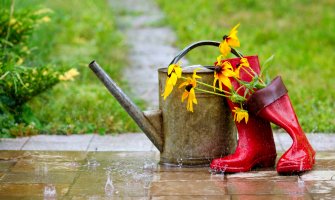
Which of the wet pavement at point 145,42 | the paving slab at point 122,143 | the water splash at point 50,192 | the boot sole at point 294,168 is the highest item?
the wet pavement at point 145,42

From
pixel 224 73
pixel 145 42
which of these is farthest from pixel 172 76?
pixel 145 42

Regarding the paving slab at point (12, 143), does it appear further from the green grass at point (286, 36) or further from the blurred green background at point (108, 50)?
the green grass at point (286, 36)

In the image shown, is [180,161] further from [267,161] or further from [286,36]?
[286,36]

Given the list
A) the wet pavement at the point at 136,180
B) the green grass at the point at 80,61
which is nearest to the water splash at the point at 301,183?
the wet pavement at the point at 136,180

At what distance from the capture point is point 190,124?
4.80m

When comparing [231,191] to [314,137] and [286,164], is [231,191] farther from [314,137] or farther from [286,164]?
[314,137]

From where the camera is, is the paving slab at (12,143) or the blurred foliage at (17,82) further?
the blurred foliage at (17,82)

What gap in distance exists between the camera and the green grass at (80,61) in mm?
6102

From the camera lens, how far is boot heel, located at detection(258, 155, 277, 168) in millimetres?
4742

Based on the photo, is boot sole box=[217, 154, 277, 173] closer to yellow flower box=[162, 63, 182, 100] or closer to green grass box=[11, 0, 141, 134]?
yellow flower box=[162, 63, 182, 100]

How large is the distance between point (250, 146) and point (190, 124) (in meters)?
0.41

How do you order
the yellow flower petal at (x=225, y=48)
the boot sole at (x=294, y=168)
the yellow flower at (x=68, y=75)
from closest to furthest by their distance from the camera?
the boot sole at (x=294, y=168), the yellow flower petal at (x=225, y=48), the yellow flower at (x=68, y=75)

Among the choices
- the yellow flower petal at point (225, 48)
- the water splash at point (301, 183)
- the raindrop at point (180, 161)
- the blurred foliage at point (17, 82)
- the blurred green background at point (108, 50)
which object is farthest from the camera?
the blurred green background at point (108, 50)

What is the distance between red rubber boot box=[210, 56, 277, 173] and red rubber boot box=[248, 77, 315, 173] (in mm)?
131
